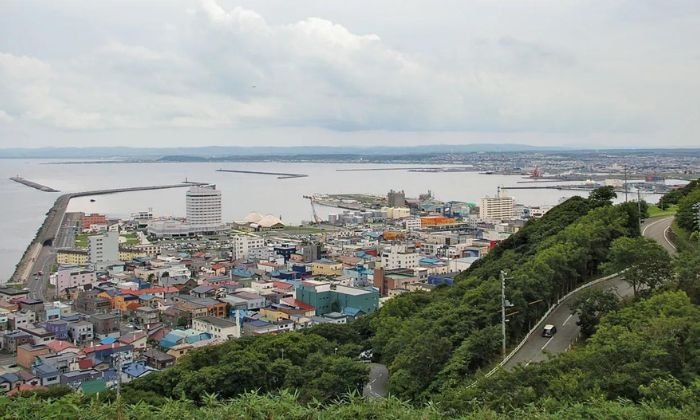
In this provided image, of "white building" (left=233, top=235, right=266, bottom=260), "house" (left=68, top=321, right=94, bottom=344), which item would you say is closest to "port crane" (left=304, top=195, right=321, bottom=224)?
"white building" (left=233, top=235, right=266, bottom=260)

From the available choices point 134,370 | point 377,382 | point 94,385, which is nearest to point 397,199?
point 134,370

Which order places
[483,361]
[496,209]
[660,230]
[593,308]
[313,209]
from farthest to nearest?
[313,209] → [496,209] → [660,230] → [593,308] → [483,361]

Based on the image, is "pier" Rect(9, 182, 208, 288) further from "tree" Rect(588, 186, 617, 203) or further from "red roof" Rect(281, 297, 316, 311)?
"tree" Rect(588, 186, 617, 203)

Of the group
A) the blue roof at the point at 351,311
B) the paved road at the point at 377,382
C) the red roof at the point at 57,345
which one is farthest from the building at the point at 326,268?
the paved road at the point at 377,382

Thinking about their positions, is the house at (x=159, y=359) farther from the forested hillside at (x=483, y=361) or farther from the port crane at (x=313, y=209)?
the port crane at (x=313, y=209)

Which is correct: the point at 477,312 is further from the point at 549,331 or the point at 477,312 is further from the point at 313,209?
the point at 313,209

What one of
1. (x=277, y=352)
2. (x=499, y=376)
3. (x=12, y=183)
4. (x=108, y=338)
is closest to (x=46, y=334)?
(x=108, y=338)
